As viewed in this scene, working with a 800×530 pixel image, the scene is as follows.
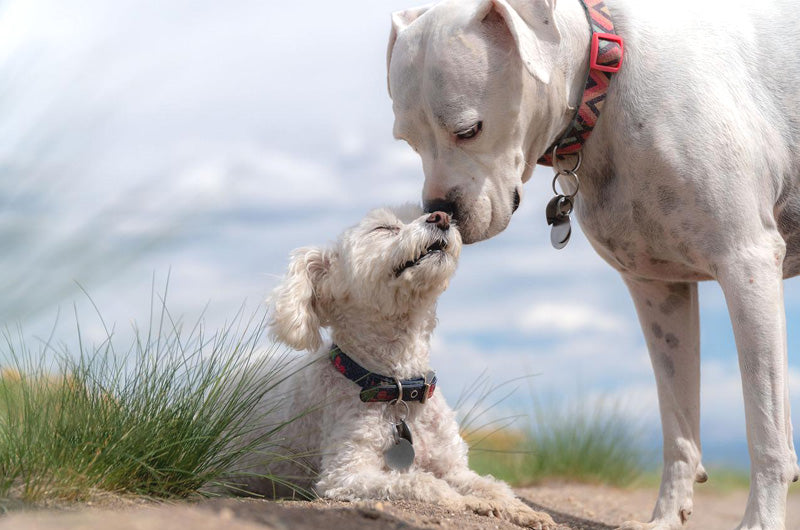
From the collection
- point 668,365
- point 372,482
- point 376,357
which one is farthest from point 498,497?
point 668,365

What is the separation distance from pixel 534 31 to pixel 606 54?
44cm

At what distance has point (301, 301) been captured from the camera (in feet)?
13.8

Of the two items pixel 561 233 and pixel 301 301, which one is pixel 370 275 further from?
pixel 561 233

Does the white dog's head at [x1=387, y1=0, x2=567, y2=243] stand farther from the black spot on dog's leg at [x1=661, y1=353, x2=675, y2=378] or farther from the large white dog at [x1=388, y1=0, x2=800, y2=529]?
the black spot on dog's leg at [x1=661, y1=353, x2=675, y2=378]

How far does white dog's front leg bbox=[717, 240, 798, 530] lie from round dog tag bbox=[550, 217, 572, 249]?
778mm

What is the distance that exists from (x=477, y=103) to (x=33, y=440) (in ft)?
8.13

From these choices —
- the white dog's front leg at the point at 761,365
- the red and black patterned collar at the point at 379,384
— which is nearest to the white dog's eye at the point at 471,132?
the red and black patterned collar at the point at 379,384

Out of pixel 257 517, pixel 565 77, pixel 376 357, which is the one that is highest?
pixel 565 77

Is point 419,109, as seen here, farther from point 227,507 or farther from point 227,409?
point 227,507

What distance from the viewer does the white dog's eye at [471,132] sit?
404 cm

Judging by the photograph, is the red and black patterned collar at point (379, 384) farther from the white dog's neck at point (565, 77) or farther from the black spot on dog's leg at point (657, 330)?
the black spot on dog's leg at point (657, 330)

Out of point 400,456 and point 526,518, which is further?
point 400,456

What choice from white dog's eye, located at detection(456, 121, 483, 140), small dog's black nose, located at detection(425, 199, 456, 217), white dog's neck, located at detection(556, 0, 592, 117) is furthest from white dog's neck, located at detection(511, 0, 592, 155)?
small dog's black nose, located at detection(425, 199, 456, 217)

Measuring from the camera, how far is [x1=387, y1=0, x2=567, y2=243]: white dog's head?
13.2ft
